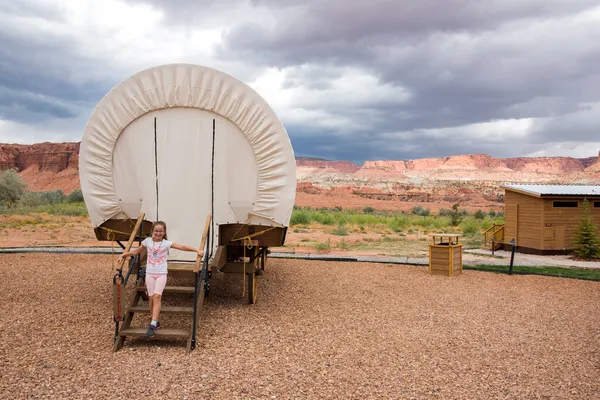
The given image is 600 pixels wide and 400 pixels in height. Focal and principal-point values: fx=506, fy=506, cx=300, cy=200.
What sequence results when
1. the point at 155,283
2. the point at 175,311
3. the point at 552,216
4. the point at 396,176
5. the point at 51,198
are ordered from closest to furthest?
the point at 155,283
the point at 175,311
the point at 552,216
the point at 51,198
the point at 396,176

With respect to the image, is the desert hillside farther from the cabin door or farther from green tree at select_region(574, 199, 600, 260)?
green tree at select_region(574, 199, 600, 260)

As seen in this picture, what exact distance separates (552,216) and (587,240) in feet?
4.50

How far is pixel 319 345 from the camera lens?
21.7 feet

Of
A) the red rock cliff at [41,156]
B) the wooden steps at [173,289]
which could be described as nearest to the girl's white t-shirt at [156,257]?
the wooden steps at [173,289]

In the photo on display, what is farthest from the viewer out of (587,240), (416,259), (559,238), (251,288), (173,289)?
(559,238)

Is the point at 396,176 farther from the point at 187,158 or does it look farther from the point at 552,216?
the point at 187,158

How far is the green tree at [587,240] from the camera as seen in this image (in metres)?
17.3

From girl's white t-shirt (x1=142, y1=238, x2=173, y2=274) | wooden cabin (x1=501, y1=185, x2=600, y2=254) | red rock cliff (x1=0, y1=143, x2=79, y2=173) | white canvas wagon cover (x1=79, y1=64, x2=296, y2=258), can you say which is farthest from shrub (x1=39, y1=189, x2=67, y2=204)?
girl's white t-shirt (x1=142, y1=238, x2=173, y2=274)

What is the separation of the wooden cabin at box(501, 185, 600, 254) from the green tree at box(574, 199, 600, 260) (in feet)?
2.01

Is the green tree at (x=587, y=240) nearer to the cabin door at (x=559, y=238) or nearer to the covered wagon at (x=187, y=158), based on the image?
the cabin door at (x=559, y=238)

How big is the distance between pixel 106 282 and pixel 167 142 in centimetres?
442

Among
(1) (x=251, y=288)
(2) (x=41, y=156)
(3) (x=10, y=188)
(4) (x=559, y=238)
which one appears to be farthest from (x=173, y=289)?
(2) (x=41, y=156)

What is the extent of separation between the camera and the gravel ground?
517cm

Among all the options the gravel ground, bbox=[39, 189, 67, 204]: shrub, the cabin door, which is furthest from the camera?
bbox=[39, 189, 67, 204]: shrub
